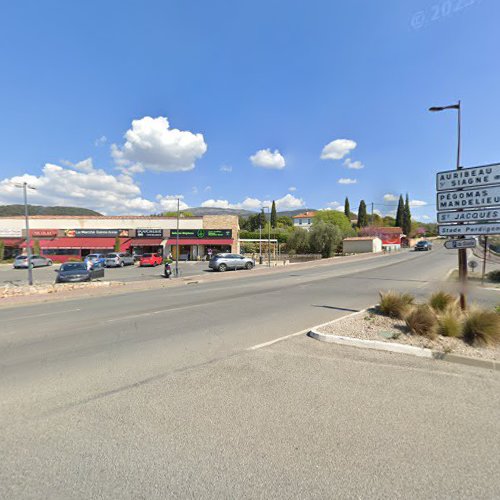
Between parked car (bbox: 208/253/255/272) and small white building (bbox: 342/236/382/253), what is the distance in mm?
33167

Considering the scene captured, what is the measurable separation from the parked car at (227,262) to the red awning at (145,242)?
682 inches

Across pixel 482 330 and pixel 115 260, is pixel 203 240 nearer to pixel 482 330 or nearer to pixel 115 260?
pixel 115 260

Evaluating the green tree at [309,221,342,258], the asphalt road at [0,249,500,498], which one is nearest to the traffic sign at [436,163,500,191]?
the asphalt road at [0,249,500,498]

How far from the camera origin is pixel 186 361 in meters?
5.12

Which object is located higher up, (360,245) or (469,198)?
(469,198)

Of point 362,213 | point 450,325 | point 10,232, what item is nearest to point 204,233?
point 10,232

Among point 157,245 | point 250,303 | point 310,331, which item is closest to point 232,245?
point 157,245

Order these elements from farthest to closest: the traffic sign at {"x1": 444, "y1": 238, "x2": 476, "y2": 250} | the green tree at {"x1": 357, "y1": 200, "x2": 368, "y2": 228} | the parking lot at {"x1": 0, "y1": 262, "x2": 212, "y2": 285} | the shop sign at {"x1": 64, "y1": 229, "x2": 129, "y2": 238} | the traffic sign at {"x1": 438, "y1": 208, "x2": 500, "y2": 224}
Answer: the green tree at {"x1": 357, "y1": 200, "x2": 368, "y2": 228}, the shop sign at {"x1": 64, "y1": 229, "x2": 129, "y2": 238}, the parking lot at {"x1": 0, "y1": 262, "x2": 212, "y2": 285}, the traffic sign at {"x1": 444, "y1": 238, "x2": 476, "y2": 250}, the traffic sign at {"x1": 438, "y1": 208, "x2": 500, "y2": 224}

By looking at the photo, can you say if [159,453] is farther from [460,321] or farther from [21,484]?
[460,321]

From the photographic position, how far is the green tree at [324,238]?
160ft

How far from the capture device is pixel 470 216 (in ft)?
22.4

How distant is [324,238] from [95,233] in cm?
3562

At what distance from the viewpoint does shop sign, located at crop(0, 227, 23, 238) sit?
1708 inches

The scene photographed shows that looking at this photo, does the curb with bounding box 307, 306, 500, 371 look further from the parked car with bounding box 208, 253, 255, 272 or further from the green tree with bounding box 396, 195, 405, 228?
the green tree with bounding box 396, 195, 405, 228
